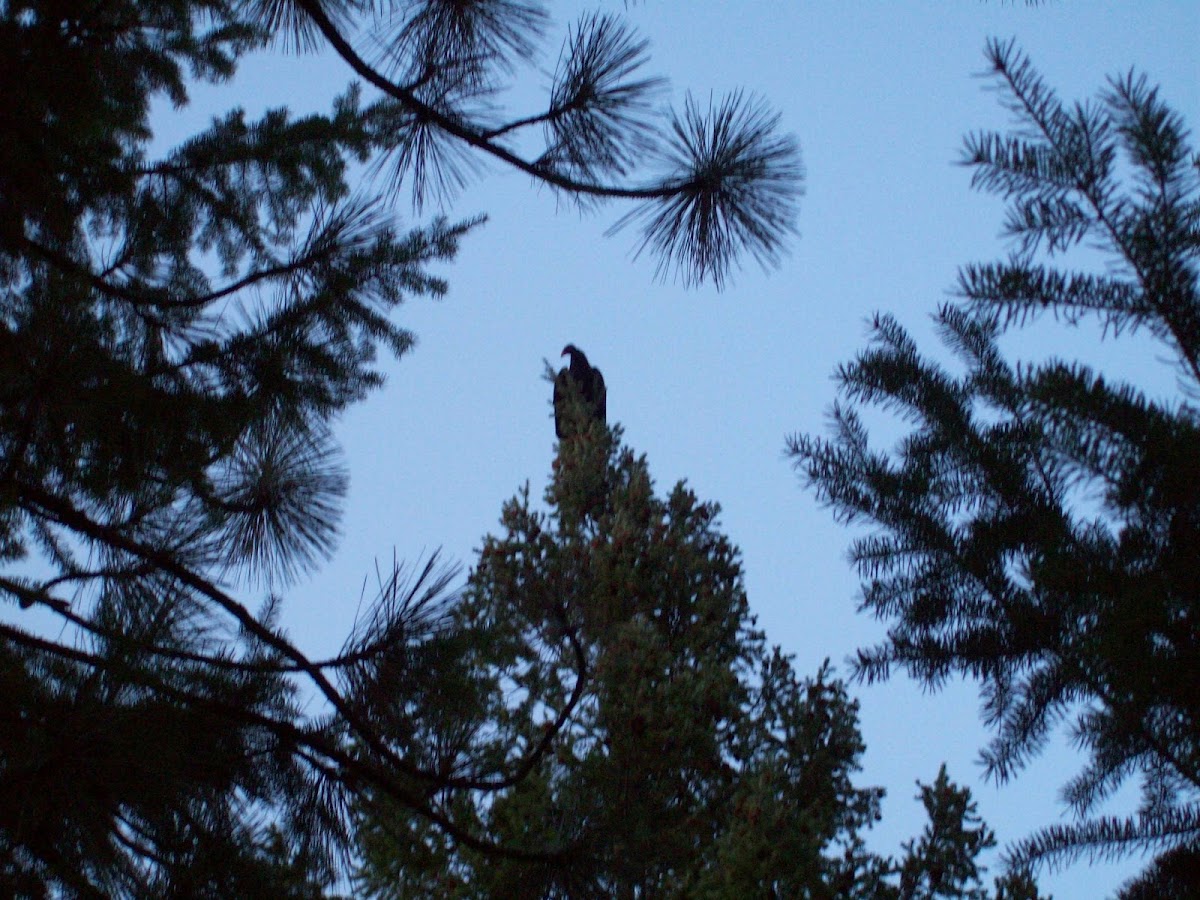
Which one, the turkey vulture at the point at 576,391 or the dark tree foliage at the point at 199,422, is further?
the turkey vulture at the point at 576,391

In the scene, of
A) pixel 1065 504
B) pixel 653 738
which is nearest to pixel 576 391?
pixel 653 738

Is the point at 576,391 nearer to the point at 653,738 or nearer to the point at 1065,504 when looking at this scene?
the point at 653,738

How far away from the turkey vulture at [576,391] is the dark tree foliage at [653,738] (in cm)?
65

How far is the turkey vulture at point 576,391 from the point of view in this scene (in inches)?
261

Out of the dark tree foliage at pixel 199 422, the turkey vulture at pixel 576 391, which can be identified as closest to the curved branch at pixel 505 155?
the dark tree foliage at pixel 199 422

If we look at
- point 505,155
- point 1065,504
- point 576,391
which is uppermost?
point 576,391

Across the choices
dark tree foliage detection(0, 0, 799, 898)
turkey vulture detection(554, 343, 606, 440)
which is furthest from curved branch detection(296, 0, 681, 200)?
turkey vulture detection(554, 343, 606, 440)

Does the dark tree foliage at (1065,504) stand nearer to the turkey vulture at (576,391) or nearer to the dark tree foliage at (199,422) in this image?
the dark tree foliage at (199,422)

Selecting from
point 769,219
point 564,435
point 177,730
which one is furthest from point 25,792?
point 564,435

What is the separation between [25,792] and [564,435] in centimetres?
478

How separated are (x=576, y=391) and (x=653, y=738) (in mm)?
2712

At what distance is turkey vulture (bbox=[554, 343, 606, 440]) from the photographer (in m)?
6.64

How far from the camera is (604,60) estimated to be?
10.8 feet

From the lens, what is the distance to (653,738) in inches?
182
